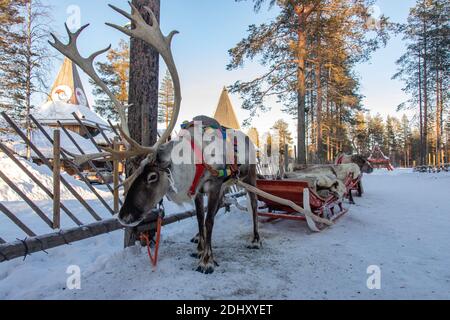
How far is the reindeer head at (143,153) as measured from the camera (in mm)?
2840

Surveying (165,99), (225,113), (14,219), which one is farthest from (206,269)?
(165,99)

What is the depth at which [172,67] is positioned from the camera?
3.02 metres

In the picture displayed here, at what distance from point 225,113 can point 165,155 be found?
755 inches

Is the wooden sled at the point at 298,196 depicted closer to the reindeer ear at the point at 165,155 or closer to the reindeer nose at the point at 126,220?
the reindeer ear at the point at 165,155

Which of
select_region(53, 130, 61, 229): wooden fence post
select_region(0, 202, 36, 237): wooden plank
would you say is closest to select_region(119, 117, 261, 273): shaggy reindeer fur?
Answer: select_region(0, 202, 36, 237): wooden plank

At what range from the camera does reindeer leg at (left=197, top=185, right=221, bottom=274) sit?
116 inches

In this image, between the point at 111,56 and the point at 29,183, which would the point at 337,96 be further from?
the point at 111,56

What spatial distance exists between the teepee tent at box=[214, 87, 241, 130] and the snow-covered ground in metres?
17.3

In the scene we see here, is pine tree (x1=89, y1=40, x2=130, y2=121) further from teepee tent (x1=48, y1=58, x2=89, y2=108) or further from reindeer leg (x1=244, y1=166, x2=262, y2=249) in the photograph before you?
reindeer leg (x1=244, y1=166, x2=262, y2=249)

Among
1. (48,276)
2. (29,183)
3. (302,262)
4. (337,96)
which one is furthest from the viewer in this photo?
(337,96)

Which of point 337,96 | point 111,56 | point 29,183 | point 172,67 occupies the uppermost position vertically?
point 111,56

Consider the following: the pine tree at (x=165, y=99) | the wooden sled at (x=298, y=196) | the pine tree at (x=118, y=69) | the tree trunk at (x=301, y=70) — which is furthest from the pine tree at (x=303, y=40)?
the pine tree at (x=165, y=99)

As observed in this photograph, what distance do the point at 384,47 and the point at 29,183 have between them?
44.5 ft
